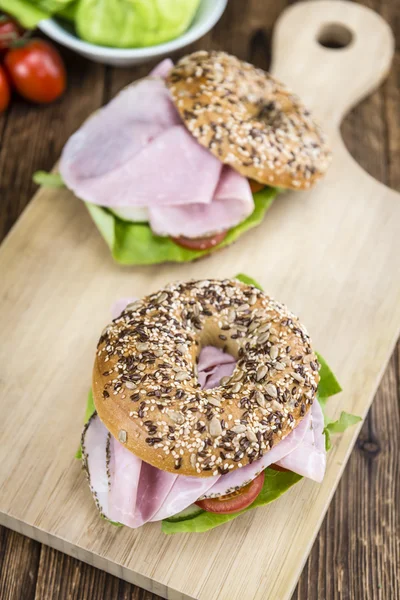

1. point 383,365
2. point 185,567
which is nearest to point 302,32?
point 383,365

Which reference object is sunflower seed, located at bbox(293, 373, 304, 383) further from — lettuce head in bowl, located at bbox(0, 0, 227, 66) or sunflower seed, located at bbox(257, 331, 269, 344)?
lettuce head in bowl, located at bbox(0, 0, 227, 66)

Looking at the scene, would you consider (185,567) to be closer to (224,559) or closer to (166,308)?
(224,559)

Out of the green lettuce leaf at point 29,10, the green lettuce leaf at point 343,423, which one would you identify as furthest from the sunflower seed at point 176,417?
the green lettuce leaf at point 29,10

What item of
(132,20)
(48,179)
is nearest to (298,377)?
(48,179)

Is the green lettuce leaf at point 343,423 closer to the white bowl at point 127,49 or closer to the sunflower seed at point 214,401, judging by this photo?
the sunflower seed at point 214,401

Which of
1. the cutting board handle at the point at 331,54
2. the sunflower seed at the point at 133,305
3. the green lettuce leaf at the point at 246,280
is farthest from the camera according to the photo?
the cutting board handle at the point at 331,54

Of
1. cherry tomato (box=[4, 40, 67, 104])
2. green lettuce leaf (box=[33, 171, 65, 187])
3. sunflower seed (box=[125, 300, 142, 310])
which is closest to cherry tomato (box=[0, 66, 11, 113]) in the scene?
cherry tomato (box=[4, 40, 67, 104])
